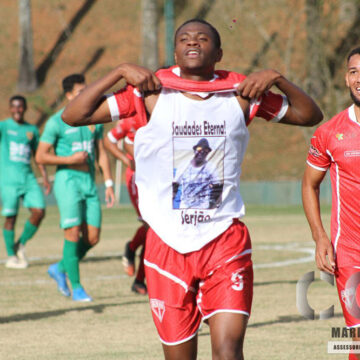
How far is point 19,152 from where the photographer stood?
14102mm

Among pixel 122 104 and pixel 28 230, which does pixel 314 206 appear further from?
pixel 28 230

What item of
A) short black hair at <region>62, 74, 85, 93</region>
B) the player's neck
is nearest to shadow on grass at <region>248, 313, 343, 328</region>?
short black hair at <region>62, 74, 85, 93</region>

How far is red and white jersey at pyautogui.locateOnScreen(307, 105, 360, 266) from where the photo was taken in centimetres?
511

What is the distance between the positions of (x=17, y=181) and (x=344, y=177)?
9.47 metres

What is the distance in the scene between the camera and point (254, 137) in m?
40.5

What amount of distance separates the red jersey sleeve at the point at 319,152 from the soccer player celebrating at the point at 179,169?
0.51 meters

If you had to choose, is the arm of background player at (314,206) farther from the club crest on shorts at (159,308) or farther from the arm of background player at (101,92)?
the arm of background player at (101,92)

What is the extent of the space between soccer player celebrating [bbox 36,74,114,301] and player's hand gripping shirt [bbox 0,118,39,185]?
12.5 ft

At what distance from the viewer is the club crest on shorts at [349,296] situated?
503cm

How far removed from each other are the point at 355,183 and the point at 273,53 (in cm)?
3892

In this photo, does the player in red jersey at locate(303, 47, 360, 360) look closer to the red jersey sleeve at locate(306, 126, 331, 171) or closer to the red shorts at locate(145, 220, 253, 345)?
the red jersey sleeve at locate(306, 126, 331, 171)

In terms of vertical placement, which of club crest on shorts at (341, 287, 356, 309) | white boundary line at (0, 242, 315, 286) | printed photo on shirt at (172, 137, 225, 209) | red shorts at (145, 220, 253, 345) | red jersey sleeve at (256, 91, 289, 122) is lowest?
white boundary line at (0, 242, 315, 286)

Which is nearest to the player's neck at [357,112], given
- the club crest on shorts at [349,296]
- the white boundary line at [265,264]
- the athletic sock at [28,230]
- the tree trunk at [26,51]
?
the club crest on shorts at [349,296]

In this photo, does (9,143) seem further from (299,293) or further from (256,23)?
(256,23)
